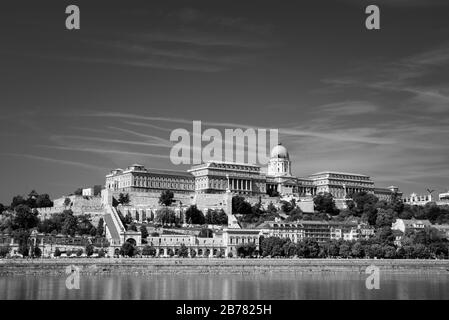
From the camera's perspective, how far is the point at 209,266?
201 ft

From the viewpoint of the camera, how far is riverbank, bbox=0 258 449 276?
5656 cm

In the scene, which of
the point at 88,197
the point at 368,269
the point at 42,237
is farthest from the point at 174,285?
the point at 88,197

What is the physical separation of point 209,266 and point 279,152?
5742 centimetres

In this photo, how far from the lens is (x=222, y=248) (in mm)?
73875

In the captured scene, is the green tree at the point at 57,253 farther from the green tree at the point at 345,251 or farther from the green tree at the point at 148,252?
the green tree at the point at 345,251

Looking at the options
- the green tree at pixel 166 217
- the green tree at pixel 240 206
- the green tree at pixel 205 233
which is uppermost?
the green tree at pixel 240 206

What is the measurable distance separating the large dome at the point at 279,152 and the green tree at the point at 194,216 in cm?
3286

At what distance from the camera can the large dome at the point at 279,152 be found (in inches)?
4589

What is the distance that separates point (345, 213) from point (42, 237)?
40.6m

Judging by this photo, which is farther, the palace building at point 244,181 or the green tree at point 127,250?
the palace building at point 244,181

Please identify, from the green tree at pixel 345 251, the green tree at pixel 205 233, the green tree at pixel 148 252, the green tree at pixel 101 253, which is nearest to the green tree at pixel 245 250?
the green tree at pixel 205 233

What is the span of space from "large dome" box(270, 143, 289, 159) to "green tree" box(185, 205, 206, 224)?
32.9m
